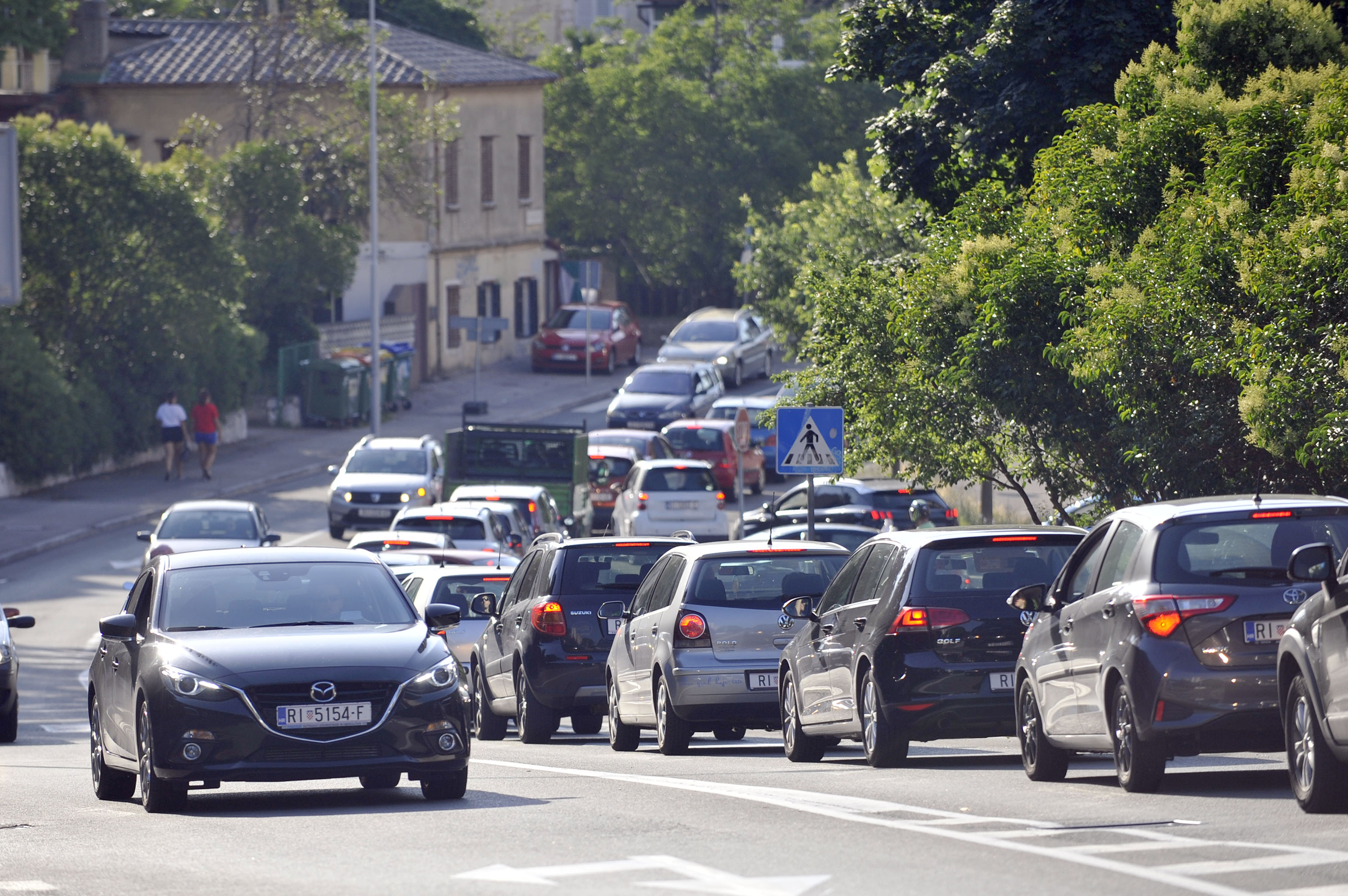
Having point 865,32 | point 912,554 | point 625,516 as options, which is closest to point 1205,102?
A: point 912,554

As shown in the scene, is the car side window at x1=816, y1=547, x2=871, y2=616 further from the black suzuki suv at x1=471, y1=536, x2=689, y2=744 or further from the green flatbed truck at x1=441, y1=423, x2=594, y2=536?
the green flatbed truck at x1=441, y1=423, x2=594, y2=536

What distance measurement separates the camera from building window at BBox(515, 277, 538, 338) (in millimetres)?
70125

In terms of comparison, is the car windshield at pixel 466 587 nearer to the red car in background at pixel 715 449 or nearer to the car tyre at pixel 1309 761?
the car tyre at pixel 1309 761

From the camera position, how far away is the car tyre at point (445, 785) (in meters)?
11.5

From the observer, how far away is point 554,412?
5619cm

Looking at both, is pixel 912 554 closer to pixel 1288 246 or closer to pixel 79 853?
pixel 1288 246

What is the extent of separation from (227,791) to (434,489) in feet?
84.8

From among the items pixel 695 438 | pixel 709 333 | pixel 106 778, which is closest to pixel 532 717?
pixel 106 778

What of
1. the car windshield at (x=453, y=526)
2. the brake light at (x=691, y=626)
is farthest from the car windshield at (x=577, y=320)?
the brake light at (x=691, y=626)

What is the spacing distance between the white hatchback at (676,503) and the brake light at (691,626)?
20590 millimetres

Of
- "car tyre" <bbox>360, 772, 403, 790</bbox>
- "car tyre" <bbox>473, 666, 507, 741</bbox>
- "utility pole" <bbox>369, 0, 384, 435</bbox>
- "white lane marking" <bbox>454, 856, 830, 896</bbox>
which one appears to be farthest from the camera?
"utility pole" <bbox>369, 0, 384, 435</bbox>

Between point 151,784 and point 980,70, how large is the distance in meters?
14.3

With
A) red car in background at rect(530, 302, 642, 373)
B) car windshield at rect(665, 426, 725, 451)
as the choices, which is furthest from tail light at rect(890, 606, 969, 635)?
red car in background at rect(530, 302, 642, 373)

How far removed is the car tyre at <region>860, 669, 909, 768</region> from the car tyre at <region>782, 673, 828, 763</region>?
3.33 feet
